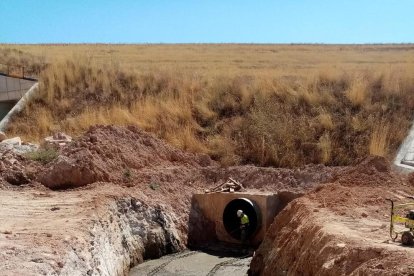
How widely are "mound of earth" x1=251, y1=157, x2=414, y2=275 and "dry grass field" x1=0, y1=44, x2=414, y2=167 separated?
17.0 feet

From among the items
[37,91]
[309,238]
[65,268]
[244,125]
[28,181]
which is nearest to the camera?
[65,268]

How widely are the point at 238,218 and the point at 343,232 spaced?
715 cm

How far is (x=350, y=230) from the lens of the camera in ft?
37.9

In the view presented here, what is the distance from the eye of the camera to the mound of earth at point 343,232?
9476mm

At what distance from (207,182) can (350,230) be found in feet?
31.9

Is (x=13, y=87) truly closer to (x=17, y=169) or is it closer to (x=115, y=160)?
(x=17, y=169)

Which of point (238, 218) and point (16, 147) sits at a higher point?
point (16, 147)

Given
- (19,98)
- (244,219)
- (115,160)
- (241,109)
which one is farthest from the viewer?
(19,98)

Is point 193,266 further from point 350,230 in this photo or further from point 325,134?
point 325,134

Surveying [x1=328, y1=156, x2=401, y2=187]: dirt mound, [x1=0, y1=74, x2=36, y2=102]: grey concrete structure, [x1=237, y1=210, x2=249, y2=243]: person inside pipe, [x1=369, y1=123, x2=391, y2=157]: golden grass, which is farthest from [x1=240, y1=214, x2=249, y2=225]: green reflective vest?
[x1=0, y1=74, x2=36, y2=102]: grey concrete structure

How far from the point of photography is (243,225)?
58.8ft

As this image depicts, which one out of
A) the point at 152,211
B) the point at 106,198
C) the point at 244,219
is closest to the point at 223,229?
the point at 244,219

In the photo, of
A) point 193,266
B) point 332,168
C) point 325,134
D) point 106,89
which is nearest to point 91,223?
point 193,266

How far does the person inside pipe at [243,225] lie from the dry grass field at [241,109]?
15.3 feet
